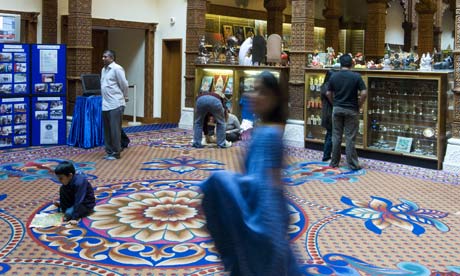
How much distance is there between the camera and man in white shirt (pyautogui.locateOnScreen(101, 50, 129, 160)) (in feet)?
27.5

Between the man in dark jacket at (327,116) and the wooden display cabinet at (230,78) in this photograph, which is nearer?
the man in dark jacket at (327,116)

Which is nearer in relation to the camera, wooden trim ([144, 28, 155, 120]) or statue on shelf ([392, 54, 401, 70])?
statue on shelf ([392, 54, 401, 70])

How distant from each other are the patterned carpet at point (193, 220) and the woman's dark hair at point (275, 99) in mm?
250

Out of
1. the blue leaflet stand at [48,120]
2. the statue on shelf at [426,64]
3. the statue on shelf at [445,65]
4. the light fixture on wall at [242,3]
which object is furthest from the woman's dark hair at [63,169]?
the light fixture on wall at [242,3]

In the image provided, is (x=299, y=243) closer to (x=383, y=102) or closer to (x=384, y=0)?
(x=383, y=102)

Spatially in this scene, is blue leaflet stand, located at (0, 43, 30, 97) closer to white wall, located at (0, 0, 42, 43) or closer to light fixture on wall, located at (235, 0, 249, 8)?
white wall, located at (0, 0, 42, 43)

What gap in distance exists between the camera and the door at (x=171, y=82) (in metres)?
12.8

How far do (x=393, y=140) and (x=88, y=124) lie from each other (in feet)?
16.1

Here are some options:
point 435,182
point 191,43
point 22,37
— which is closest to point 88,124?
point 22,37

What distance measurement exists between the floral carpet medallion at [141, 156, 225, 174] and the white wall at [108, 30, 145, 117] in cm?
498

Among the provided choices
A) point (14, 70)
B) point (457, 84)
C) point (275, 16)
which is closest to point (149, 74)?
point (14, 70)

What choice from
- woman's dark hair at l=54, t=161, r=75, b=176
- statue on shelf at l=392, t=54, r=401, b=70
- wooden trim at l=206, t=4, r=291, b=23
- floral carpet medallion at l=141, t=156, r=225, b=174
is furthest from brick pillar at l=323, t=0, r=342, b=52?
woman's dark hair at l=54, t=161, r=75, b=176

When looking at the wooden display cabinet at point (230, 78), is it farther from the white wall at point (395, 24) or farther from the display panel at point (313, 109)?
the white wall at point (395, 24)

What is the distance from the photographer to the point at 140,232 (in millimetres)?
5004
